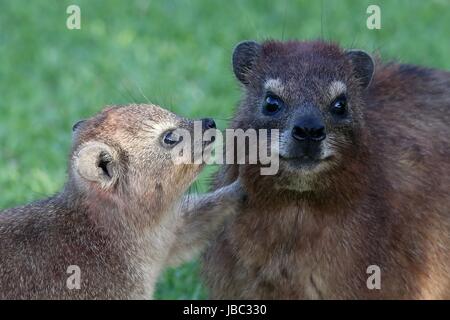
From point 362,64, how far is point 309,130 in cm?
98

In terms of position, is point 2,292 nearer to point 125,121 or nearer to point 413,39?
point 125,121

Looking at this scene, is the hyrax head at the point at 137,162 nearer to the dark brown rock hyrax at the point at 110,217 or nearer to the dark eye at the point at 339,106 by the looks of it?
the dark brown rock hyrax at the point at 110,217

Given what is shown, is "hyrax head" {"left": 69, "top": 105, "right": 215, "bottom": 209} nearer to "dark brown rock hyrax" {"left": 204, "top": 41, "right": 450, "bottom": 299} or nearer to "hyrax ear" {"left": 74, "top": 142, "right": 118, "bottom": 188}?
"hyrax ear" {"left": 74, "top": 142, "right": 118, "bottom": 188}

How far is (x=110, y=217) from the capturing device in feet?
19.6

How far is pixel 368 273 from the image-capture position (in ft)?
19.9

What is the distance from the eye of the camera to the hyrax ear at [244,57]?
6.37 m

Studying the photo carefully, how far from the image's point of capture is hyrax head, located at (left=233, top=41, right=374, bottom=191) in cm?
566

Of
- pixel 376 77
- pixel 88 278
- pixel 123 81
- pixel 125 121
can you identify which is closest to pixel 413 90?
pixel 376 77

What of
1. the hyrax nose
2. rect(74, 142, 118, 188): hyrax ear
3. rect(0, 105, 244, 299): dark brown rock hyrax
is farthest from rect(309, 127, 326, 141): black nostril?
rect(74, 142, 118, 188): hyrax ear

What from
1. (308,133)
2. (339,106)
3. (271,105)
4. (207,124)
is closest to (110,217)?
(207,124)

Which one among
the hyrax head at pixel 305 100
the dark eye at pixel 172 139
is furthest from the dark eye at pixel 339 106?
the dark eye at pixel 172 139

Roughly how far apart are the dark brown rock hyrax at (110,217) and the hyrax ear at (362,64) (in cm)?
106

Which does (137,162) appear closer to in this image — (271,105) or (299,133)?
(271,105)

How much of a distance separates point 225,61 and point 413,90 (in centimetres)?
500
